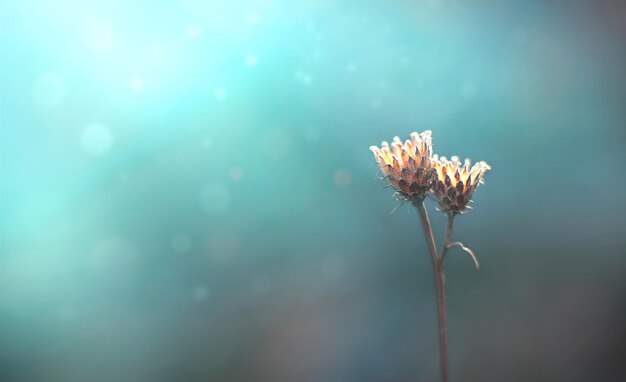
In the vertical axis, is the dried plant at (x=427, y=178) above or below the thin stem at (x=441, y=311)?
above

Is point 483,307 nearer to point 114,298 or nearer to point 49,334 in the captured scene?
point 114,298

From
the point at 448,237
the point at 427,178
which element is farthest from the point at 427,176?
the point at 448,237

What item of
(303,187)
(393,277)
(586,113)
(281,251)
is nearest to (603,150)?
(586,113)

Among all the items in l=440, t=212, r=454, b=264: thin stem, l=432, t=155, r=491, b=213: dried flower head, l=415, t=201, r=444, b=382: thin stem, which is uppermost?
l=432, t=155, r=491, b=213: dried flower head

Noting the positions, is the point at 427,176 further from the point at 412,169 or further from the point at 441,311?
the point at 441,311

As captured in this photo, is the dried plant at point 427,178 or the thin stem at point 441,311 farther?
the dried plant at point 427,178

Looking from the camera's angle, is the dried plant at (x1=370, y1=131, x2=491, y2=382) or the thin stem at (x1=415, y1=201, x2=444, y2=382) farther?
the dried plant at (x1=370, y1=131, x2=491, y2=382)
